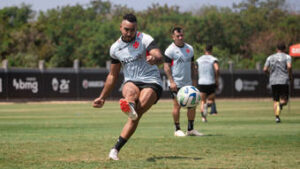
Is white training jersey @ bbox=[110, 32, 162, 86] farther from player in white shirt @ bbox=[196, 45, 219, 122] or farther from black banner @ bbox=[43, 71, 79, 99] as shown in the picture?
black banner @ bbox=[43, 71, 79, 99]

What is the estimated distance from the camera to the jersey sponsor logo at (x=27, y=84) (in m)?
41.5

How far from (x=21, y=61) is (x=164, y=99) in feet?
82.1

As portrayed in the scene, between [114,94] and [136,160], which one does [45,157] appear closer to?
[136,160]

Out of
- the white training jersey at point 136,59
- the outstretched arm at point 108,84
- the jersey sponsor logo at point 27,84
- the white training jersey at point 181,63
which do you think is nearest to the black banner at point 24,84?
the jersey sponsor logo at point 27,84

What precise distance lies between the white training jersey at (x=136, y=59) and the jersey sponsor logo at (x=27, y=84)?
1291 inches

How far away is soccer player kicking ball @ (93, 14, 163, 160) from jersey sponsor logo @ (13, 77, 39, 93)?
32713mm

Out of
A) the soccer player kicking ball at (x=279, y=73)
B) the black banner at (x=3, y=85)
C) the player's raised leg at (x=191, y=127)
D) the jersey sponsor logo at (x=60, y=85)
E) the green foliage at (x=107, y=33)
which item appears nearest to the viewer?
the player's raised leg at (x=191, y=127)

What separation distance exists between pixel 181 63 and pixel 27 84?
29174mm

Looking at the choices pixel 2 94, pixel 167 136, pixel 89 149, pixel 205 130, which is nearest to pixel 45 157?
pixel 89 149

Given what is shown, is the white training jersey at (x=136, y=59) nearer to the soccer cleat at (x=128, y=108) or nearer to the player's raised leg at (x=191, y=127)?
the soccer cleat at (x=128, y=108)

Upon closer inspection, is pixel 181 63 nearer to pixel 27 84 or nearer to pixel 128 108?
pixel 128 108

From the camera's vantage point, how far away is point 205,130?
15578 mm

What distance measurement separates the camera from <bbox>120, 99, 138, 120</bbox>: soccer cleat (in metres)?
8.64

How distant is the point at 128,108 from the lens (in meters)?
8.73
